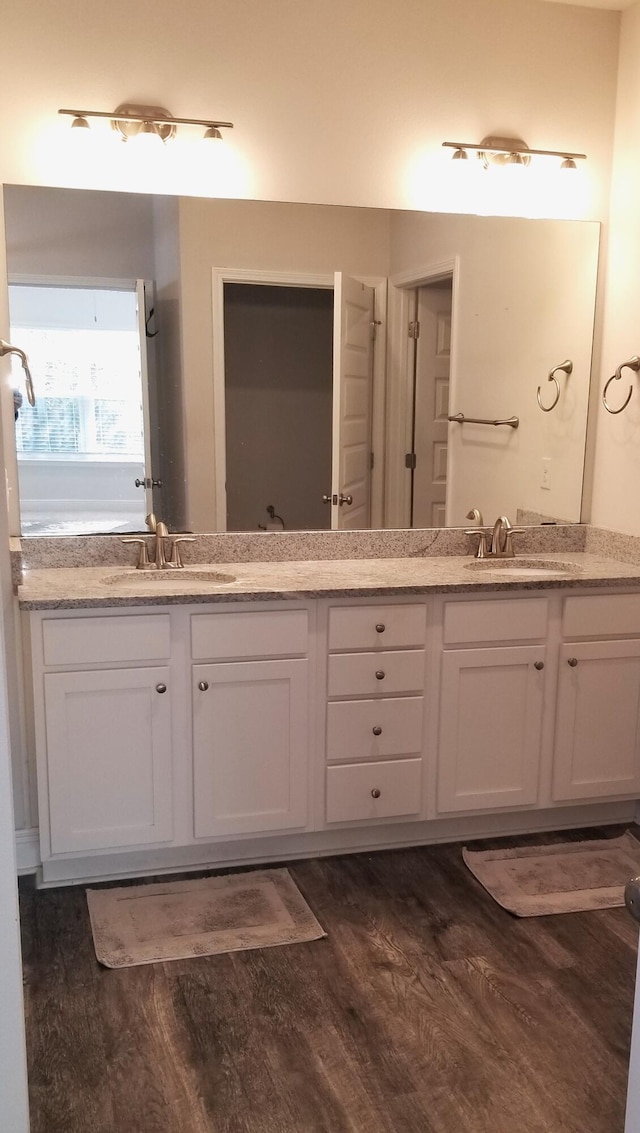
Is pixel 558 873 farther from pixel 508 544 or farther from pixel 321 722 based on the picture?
pixel 508 544

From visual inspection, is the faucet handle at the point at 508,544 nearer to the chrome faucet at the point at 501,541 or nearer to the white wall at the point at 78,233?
the chrome faucet at the point at 501,541

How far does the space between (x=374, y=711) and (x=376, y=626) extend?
260mm

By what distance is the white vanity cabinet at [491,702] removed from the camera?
2.86 meters

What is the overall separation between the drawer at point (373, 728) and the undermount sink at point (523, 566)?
56 centimetres

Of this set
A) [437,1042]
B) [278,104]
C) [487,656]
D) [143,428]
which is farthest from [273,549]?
[437,1042]

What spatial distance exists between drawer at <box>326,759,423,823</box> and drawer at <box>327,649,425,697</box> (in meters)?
0.23

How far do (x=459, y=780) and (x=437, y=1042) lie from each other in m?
0.94

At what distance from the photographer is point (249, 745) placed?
2729 mm

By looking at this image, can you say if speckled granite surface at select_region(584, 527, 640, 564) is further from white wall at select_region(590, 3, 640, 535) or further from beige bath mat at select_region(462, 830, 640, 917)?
beige bath mat at select_region(462, 830, 640, 917)

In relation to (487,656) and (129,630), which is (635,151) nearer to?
(487,656)

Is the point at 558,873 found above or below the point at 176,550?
below

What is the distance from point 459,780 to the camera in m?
2.93

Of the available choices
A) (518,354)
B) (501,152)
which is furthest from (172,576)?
(501,152)

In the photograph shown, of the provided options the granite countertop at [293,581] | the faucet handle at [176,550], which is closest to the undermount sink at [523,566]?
the granite countertop at [293,581]
